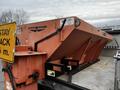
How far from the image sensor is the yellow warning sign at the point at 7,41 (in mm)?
2354

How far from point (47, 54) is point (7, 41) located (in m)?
0.61

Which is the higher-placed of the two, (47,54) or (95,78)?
(47,54)

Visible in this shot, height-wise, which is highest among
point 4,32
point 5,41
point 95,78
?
point 4,32

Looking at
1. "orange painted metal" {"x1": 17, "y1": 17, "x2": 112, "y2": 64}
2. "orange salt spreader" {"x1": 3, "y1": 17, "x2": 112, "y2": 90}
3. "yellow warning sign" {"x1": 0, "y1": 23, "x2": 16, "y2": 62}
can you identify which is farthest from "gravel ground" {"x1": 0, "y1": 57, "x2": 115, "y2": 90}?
"yellow warning sign" {"x1": 0, "y1": 23, "x2": 16, "y2": 62}

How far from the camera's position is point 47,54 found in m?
2.75

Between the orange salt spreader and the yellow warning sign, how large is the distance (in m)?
0.09

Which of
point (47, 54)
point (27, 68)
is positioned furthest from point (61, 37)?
point (27, 68)

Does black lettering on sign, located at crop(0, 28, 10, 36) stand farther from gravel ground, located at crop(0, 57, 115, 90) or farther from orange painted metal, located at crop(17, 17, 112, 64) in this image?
gravel ground, located at crop(0, 57, 115, 90)

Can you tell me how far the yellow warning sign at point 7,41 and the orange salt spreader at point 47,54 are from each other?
0.09m

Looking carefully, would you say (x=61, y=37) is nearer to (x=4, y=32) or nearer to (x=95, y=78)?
(x=4, y=32)

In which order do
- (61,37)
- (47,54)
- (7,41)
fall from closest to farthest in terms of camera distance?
(7,41)
(61,37)
(47,54)

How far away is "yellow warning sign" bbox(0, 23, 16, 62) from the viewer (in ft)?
7.72

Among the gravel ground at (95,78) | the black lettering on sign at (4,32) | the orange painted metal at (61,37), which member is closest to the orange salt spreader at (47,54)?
the orange painted metal at (61,37)

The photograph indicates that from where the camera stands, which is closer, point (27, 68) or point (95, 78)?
point (27, 68)
